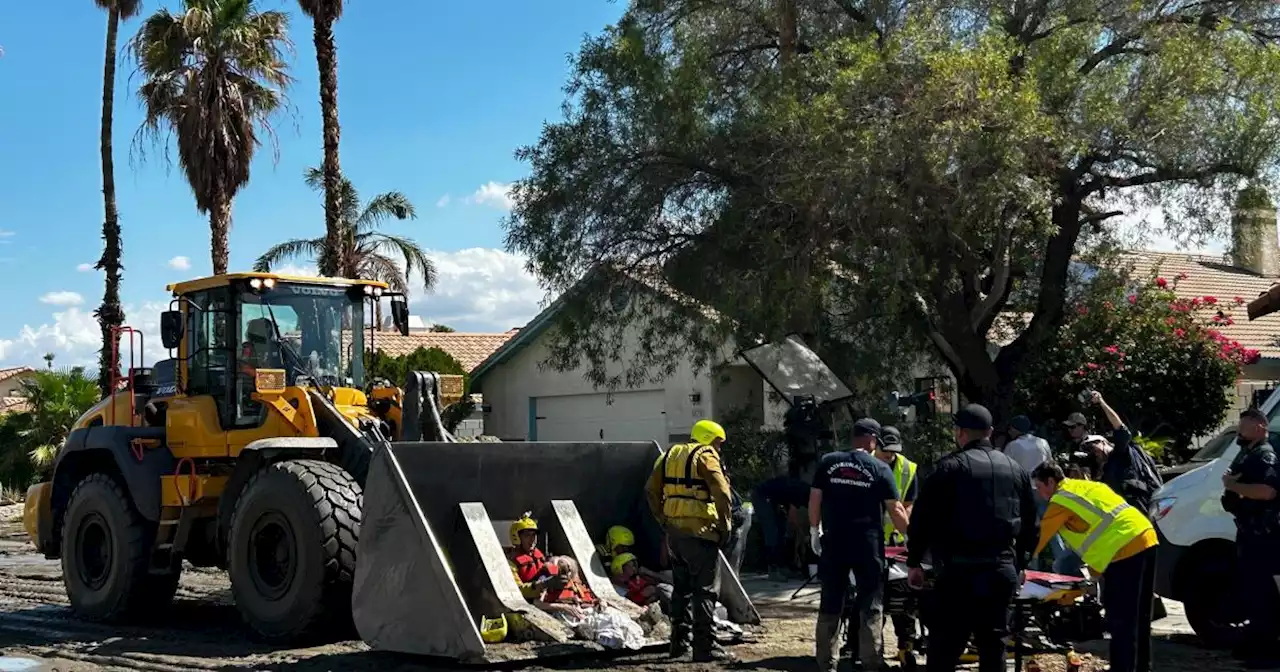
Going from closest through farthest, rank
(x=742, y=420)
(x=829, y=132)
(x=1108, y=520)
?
(x=1108, y=520), (x=829, y=132), (x=742, y=420)

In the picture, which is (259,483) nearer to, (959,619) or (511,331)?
(959,619)

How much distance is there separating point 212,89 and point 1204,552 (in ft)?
68.9

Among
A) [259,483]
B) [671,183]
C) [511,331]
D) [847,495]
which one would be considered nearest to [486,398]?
[511,331]

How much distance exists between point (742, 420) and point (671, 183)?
12.5ft

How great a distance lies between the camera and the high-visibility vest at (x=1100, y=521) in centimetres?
757

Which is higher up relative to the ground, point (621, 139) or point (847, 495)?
point (621, 139)

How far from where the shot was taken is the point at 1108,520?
759 centimetres

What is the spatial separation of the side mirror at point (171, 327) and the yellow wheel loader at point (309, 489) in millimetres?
15

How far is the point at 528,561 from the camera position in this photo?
31.9 feet

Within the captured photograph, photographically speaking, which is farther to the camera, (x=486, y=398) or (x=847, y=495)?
(x=486, y=398)

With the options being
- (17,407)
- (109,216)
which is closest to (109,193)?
(109,216)

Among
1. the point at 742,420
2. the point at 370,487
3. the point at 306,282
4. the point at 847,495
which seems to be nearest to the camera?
the point at 847,495

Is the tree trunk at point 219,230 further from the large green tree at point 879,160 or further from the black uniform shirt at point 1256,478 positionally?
the black uniform shirt at point 1256,478

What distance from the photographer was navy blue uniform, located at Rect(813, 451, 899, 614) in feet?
27.5
